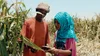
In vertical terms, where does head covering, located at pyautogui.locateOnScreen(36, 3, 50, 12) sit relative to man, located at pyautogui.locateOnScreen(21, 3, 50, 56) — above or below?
above

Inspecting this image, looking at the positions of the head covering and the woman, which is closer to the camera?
the woman

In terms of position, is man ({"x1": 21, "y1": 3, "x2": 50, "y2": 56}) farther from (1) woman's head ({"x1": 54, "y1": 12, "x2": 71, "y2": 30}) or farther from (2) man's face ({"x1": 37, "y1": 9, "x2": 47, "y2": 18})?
(1) woman's head ({"x1": 54, "y1": 12, "x2": 71, "y2": 30})

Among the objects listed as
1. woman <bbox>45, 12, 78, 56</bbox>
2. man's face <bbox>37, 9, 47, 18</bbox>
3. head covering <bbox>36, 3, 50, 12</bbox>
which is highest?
head covering <bbox>36, 3, 50, 12</bbox>

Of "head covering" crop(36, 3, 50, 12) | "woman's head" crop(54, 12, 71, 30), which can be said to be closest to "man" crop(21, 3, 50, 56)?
"head covering" crop(36, 3, 50, 12)

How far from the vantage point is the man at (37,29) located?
3453 millimetres

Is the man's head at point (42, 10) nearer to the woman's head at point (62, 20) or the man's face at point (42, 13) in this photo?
the man's face at point (42, 13)

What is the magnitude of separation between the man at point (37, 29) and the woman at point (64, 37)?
44cm

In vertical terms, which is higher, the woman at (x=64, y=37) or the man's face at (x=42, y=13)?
the man's face at (x=42, y=13)

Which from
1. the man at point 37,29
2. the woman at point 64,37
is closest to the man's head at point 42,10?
the man at point 37,29

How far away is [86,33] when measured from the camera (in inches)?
343

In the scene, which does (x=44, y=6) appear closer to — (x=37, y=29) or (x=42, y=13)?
(x=42, y=13)

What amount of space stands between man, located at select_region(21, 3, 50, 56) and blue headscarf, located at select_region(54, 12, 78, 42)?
437 mm

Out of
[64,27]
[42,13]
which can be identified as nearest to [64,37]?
[64,27]

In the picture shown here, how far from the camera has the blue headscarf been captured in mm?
2949
